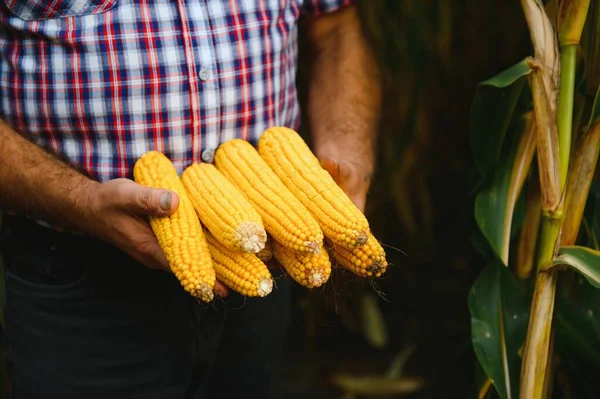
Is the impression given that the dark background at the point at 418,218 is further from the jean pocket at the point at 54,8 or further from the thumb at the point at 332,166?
the jean pocket at the point at 54,8

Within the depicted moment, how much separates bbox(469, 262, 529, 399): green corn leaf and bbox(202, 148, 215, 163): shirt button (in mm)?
627

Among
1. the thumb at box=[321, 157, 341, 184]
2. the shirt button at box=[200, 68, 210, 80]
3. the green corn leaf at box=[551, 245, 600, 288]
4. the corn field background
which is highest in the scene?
the shirt button at box=[200, 68, 210, 80]

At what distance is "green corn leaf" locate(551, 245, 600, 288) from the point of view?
46.3 inches

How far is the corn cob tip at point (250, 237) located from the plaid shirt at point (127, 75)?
28 cm

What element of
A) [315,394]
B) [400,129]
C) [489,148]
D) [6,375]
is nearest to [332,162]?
[489,148]

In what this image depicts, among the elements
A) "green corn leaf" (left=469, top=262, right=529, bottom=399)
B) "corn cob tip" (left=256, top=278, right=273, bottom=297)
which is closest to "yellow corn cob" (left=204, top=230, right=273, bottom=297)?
"corn cob tip" (left=256, top=278, right=273, bottom=297)

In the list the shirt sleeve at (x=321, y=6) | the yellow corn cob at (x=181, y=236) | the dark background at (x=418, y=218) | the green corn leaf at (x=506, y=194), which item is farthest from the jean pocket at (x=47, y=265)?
the dark background at (x=418, y=218)

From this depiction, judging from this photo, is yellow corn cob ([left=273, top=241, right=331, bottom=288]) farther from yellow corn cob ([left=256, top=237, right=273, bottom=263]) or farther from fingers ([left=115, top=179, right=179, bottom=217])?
fingers ([left=115, top=179, right=179, bottom=217])

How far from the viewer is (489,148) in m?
1.37

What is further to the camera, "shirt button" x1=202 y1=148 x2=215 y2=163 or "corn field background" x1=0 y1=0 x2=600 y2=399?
"corn field background" x1=0 y1=0 x2=600 y2=399

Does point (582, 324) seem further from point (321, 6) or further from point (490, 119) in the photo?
point (321, 6)

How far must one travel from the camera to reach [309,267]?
3.15 ft

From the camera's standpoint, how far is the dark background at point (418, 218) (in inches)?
90.7

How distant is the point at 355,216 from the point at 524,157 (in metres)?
0.58
